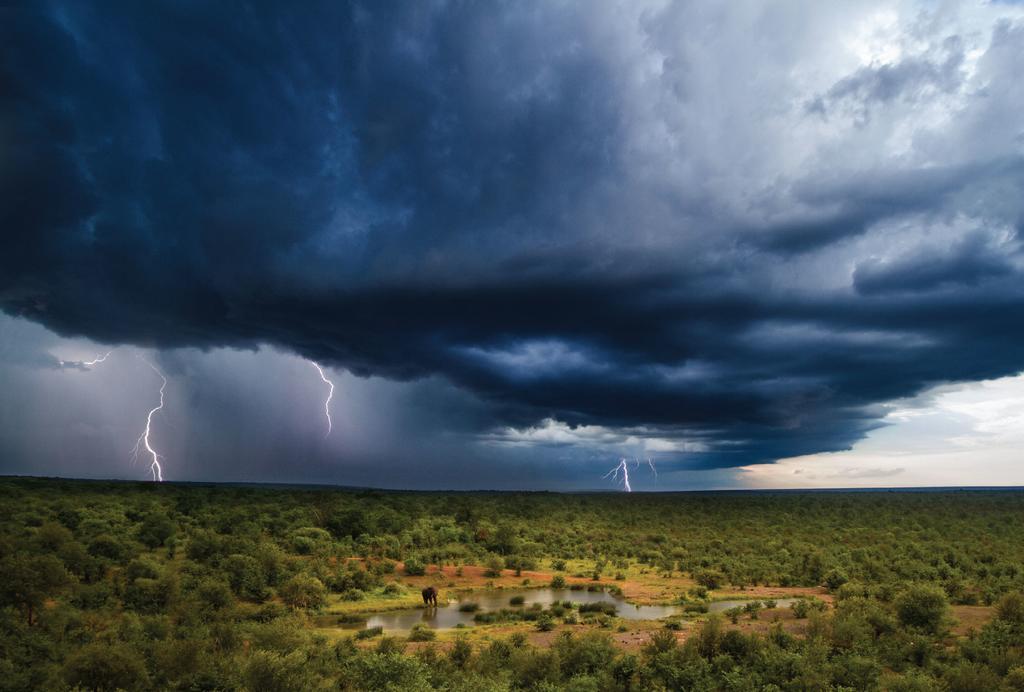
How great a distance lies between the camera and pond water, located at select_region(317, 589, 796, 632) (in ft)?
138

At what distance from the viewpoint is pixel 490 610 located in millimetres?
46531

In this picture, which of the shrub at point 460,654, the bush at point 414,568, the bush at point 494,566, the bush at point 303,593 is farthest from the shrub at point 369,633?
the bush at point 494,566

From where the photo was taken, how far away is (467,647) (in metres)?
29.1

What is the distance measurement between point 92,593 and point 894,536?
89.1m

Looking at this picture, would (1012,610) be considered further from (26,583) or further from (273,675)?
(26,583)

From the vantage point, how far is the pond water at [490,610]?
41938 millimetres

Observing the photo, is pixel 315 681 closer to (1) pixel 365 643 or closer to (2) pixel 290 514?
(1) pixel 365 643

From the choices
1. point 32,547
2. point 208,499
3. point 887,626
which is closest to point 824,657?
point 887,626

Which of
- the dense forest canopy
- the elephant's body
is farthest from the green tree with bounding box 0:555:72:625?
the elephant's body

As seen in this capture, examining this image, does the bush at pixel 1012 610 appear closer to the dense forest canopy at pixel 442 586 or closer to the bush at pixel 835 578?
the dense forest canopy at pixel 442 586

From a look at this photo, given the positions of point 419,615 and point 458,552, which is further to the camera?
point 458,552

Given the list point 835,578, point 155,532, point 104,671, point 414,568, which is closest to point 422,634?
point 104,671

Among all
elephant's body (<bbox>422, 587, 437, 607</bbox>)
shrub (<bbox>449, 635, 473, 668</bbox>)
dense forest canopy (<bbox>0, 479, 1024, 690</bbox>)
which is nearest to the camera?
dense forest canopy (<bbox>0, 479, 1024, 690</bbox>)

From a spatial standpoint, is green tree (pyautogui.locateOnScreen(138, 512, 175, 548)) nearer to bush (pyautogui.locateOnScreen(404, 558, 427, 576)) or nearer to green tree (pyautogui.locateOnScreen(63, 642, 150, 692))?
bush (pyautogui.locateOnScreen(404, 558, 427, 576))
